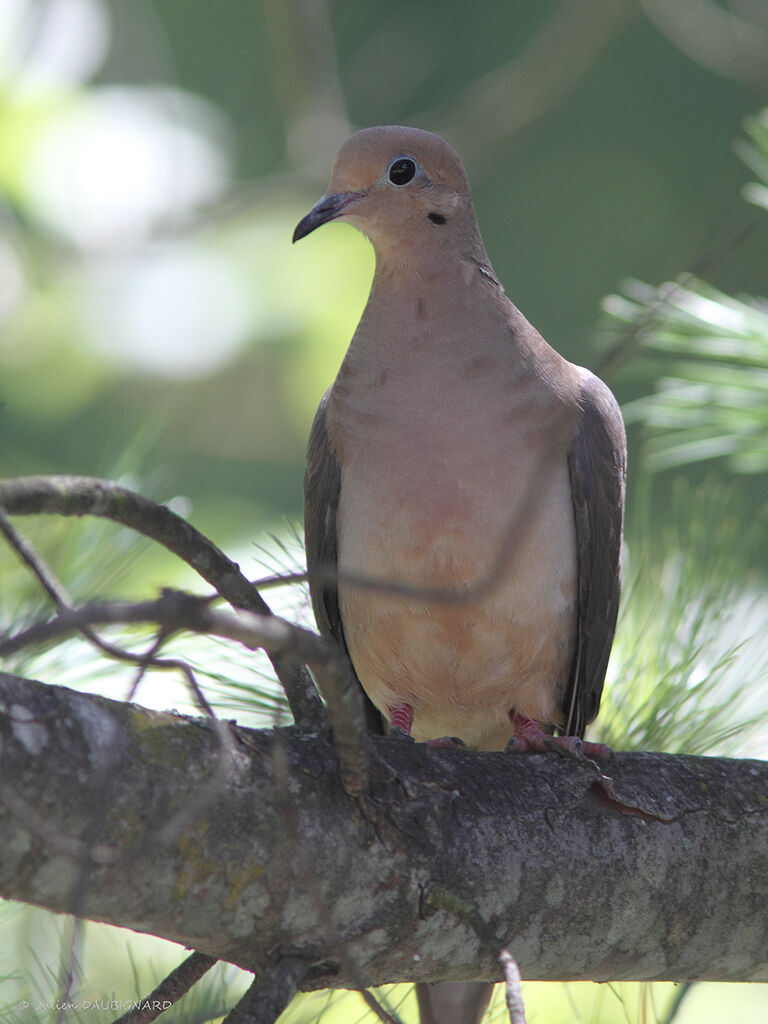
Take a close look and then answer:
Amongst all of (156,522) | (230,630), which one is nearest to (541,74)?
(156,522)

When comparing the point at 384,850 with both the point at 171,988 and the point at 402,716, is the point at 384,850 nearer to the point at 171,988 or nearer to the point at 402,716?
the point at 171,988

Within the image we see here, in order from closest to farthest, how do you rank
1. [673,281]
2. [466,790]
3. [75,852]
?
[75,852]
[673,281]
[466,790]

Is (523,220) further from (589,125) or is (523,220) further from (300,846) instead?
(300,846)

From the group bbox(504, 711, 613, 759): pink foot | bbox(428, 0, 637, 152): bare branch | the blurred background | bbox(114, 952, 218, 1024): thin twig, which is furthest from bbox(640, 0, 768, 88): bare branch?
bbox(114, 952, 218, 1024): thin twig

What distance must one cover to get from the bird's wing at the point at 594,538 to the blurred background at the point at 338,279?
0.12 ft

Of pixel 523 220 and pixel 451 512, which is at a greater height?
pixel 523 220

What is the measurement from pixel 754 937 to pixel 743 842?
0.10 metres

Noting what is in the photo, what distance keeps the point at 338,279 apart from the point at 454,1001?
3494 mm

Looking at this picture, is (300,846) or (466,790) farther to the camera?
(466,790)

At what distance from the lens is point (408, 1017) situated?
2.00m

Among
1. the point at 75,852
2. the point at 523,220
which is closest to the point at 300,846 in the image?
the point at 75,852

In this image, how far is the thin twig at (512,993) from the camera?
33.9 inches

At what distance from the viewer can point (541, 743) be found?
5.34ft

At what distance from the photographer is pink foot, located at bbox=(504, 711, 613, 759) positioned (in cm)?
140
